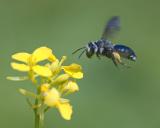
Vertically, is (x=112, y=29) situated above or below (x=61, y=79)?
above

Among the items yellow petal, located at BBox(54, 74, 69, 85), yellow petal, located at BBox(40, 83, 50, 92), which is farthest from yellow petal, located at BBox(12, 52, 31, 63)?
yellow petal, located at BBox(40, 83, 50, 92)

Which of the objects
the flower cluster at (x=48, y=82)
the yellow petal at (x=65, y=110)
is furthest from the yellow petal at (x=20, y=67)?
the yellow petal at (x=65, y=110)

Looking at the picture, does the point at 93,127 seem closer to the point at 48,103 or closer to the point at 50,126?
the point at 50,126

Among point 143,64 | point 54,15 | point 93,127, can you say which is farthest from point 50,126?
point 54,15

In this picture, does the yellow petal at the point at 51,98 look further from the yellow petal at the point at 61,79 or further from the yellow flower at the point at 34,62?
→ the yellow petal at the point at 61,79

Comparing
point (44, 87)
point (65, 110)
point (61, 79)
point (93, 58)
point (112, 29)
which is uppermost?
point (93, 58)

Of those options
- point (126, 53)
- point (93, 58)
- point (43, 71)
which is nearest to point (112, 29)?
point (126, 53)

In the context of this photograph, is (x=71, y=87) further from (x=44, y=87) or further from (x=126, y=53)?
(x=126, y=53)

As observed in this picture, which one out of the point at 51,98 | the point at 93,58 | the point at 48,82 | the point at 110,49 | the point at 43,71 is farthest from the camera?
the point at 93,58
